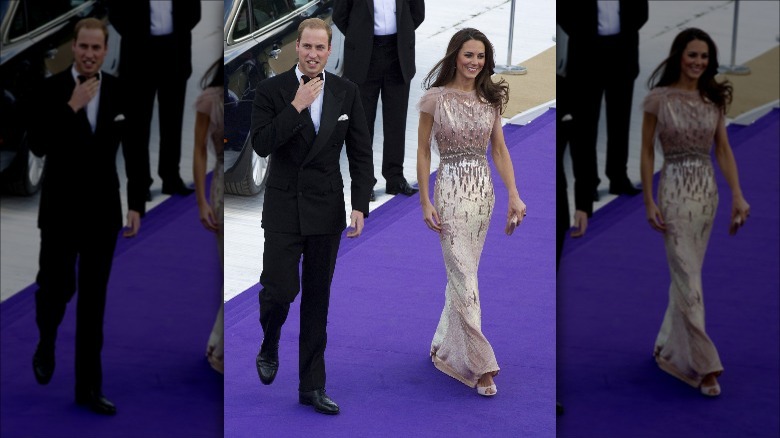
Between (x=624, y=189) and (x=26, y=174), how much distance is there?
2638 mm

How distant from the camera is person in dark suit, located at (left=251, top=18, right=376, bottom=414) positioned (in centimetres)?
458

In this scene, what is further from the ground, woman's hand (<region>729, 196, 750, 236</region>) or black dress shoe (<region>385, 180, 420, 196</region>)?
black dress shoe (<region>385, 180, 420, 196</region>)

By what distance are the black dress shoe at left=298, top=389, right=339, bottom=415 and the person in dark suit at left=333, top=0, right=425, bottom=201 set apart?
889mm

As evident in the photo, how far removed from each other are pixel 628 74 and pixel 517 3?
2.02 feet

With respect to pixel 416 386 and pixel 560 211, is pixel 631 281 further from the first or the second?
pixel 416 386

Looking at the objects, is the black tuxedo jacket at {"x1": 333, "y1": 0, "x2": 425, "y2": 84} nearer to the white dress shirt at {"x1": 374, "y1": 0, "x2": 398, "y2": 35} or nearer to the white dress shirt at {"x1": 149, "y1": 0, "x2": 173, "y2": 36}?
the white dress shirt at {"x1": 374, "y1": 0, "x2": 398, "y2": 35}

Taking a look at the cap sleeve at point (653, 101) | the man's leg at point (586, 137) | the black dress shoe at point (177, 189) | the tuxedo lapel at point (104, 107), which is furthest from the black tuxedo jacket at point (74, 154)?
the cap sleeve at point (653, 101)

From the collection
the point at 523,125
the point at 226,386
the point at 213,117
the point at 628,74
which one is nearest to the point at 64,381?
the point at 226,386

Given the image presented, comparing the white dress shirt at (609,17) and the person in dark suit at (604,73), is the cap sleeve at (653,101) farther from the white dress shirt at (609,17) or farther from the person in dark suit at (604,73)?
the white dress shirt at (609,17)

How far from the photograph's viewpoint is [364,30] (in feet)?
15.5

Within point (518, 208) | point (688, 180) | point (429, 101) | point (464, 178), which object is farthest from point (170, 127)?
point (688, 180)

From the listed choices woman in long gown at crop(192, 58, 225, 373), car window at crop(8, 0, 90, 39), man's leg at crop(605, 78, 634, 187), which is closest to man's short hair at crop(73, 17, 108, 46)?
car window at crop(8, 0, 90, 39)

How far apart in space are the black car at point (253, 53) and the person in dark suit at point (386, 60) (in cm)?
8

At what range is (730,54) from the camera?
15.3 ft
